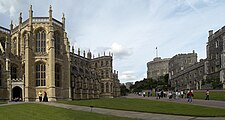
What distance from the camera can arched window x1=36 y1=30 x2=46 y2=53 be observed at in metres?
58.9

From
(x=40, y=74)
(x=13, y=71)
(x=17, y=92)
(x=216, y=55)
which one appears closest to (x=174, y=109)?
(x=40, y=74)

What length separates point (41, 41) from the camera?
59344 mm

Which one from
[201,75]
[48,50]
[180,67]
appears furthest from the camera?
[180,67]

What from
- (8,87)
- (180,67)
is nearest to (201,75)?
(180,67)

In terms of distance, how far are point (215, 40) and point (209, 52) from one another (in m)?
5.55

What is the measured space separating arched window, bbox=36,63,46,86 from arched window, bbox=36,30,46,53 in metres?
3.40

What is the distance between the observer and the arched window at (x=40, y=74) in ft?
187

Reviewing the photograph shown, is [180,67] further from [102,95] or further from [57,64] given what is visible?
[57,64]

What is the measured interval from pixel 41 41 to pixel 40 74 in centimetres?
734

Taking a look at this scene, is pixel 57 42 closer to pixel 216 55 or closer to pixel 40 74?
pixel 40 74

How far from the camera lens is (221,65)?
69125 mm

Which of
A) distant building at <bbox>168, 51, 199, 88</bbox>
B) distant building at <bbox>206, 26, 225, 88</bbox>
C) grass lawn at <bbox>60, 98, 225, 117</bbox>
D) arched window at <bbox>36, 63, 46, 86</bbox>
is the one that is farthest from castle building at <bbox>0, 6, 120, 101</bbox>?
distant building at <bbox>168, 51, 199, 88</bbox>

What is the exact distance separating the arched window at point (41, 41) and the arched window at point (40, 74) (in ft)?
11.1

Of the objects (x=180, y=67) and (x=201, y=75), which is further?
(x=180, y=67)
